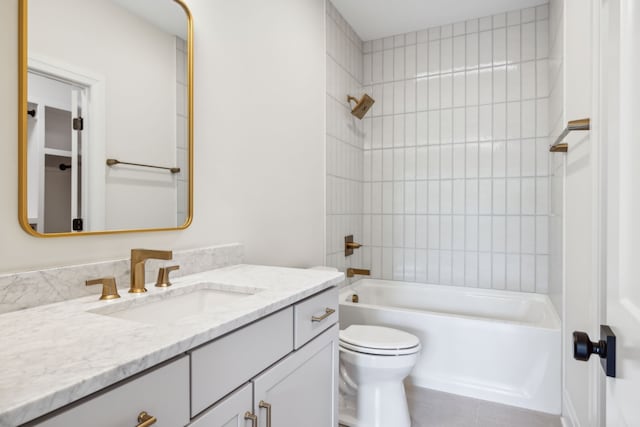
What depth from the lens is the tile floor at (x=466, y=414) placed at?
1874 millimetres

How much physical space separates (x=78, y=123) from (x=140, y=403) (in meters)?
0.83

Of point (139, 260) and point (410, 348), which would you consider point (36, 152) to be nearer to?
point (139, 260)

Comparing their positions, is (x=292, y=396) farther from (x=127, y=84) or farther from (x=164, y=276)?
(x=127, y=84)

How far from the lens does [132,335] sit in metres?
0.69

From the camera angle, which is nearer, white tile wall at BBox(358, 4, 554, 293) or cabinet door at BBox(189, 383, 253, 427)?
cabinet door at BBox(189, 383, 253, 427)

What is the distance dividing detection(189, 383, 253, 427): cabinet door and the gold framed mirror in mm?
649

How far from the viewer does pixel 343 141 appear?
9.21 feet

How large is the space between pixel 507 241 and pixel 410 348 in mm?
1442

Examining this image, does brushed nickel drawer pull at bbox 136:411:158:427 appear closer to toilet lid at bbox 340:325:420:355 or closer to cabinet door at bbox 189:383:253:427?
cabinet door at bbox 189:383:253:427

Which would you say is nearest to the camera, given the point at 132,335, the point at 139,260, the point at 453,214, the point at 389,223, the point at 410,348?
the point at 132,335

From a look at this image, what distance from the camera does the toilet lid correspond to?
1.73 meters

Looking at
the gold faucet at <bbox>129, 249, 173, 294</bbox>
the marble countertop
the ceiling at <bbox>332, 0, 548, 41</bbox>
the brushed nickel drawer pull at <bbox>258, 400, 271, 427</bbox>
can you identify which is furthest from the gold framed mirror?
the ceiling at <bbox>332, 0, 548, 41</bbox>

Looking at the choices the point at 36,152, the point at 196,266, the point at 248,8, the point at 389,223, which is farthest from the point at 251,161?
the point at 389,223

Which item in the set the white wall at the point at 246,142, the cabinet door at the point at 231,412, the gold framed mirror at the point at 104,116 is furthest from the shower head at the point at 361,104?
the cabinet door at the point at 231,412
